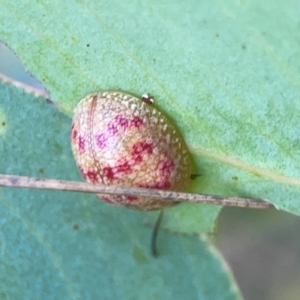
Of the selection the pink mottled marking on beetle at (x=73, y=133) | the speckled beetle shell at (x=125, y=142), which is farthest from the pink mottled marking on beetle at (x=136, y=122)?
the pink mottled marking on beetle at (x=73, y=133)

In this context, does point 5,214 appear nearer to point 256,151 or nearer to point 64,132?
point 64,132

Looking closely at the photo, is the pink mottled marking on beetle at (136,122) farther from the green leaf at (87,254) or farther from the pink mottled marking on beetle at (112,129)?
the green leaf at (87,254)

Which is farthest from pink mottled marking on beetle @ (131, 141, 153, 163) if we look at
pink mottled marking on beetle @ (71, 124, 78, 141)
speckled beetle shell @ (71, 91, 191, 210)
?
pink mottled marking on beetle @ (71, 124, 78, 141)

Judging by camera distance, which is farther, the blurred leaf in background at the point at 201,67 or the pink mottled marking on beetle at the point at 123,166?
the pink mottled marking on beetle at the point at 123,166

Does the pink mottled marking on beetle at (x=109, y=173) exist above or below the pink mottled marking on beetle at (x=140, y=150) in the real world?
below

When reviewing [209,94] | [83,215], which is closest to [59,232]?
[83,215]

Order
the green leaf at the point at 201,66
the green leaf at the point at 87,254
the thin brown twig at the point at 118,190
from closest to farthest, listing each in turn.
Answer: the green leaf at the point at 201,66, the thin brown twig at the point at 118,190, the green leaf at the point at 87,254
